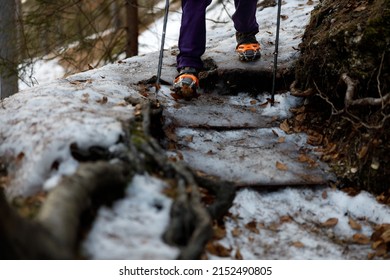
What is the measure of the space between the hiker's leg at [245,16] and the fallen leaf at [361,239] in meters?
3.21

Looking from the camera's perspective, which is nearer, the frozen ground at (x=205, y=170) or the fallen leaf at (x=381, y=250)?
the frozen ground at (x=205, y=170)

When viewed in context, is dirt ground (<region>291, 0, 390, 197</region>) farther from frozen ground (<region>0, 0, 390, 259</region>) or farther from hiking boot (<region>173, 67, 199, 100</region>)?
hiking boot (<region>173, 67, 199, 100</region>)

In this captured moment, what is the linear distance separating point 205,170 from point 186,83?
1460 millimetres

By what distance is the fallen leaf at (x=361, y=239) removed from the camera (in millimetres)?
2949

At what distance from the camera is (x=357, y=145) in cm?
359

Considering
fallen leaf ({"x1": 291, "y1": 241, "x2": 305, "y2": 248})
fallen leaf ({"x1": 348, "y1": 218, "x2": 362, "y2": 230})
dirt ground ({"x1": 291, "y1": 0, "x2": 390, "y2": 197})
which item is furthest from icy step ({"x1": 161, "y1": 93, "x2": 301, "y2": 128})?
fallen leaf ({"x1": 291, "y1": 241, "x2": 305, "y2": 248})

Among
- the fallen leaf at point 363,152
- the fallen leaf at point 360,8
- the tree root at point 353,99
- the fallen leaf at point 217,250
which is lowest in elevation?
the fallen leaf at point 363,152

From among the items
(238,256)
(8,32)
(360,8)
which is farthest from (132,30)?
(238,256)

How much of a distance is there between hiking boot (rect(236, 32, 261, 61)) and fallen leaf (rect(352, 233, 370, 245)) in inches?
112

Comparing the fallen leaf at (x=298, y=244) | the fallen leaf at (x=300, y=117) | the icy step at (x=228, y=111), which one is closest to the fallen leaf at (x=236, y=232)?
the fallen leaf at (x=298, y=244)

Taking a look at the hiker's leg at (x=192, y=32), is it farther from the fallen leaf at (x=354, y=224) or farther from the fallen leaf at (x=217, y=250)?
the fallen leaf at (x=217, y=250)

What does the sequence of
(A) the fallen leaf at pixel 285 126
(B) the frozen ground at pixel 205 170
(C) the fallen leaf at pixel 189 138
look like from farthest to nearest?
(A) the fallen leaf at pixel 285 126, (C) the fallen leaf at pixel 189 138, (B) the frozen ground at pixel 205 170

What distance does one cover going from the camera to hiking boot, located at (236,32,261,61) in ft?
17.0

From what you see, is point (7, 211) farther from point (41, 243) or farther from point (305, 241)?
point (305, 241)
